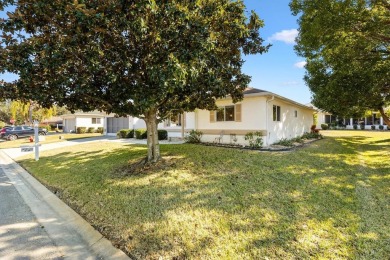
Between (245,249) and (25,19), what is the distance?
7054mm

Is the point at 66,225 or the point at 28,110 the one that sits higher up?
the point at 28,110

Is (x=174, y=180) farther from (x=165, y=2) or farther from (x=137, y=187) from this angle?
(x=165, y=2)

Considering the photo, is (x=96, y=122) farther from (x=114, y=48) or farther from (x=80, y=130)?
(x=114, y=48)

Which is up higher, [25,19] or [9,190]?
[25,19]

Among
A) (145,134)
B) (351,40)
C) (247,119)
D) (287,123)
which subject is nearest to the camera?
(351,40)

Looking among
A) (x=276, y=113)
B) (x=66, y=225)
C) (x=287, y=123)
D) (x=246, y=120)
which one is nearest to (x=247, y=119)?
(x=246, y=120)

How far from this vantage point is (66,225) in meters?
4.75

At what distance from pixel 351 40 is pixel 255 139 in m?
6.35

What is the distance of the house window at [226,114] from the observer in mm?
14655

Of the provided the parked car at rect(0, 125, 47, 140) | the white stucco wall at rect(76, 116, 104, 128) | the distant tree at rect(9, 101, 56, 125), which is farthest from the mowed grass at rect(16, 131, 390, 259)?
the white stucco wall at rect(76, 116, 104, 128)

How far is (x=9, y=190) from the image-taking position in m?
7.29

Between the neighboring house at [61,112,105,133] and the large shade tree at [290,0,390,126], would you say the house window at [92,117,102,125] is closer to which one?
the neighboring house at [61,112,105,133]

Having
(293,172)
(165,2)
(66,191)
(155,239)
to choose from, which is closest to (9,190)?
(66,191)

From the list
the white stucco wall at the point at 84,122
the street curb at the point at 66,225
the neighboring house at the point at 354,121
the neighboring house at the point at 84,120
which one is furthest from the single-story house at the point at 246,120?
the white stucco wall at the point at 84,122
